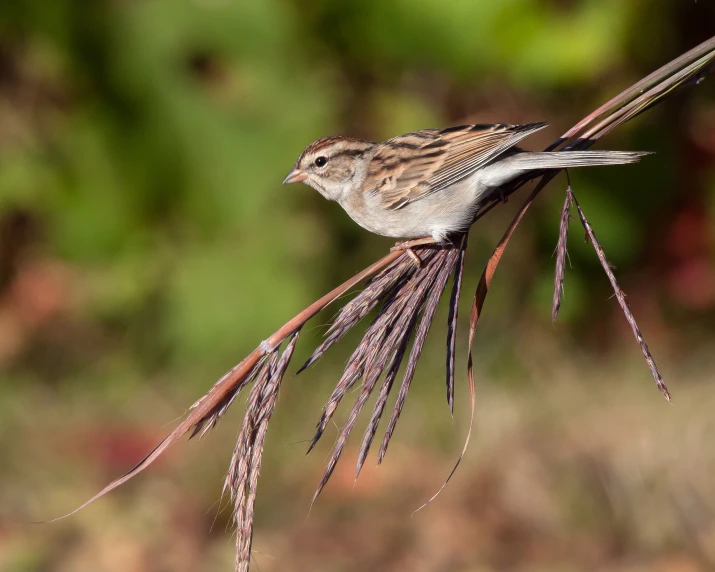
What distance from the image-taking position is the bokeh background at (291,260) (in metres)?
5.16

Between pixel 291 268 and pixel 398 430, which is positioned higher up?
pixel 291 268

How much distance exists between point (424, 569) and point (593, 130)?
3053 millimetres

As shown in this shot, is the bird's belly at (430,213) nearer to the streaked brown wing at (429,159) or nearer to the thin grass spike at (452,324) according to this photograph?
the streaked brown wing at (429,159)

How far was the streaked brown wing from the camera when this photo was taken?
3.13 meters

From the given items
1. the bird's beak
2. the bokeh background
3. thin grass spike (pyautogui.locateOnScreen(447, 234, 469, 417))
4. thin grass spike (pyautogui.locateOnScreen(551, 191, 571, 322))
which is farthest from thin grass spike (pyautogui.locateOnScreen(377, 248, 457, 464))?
the bokeh background

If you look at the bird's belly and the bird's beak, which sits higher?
the bird's beak

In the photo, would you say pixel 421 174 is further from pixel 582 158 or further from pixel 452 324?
pixel 452 324

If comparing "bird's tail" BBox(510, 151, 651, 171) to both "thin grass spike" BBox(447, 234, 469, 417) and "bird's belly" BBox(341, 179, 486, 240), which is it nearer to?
"thin grass spike" BBox(447, 234, 469, 417)

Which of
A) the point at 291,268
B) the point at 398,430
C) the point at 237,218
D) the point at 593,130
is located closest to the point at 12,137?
the point at 237,218

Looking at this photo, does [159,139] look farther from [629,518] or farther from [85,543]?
[629,518]

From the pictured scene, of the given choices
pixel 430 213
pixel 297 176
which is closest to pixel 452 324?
pixel 430 213

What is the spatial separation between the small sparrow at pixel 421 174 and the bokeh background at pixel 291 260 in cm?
195

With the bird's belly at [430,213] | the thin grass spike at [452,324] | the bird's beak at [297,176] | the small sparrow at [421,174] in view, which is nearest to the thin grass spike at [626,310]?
the thin grass spike at [452,324]

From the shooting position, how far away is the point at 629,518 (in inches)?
184
